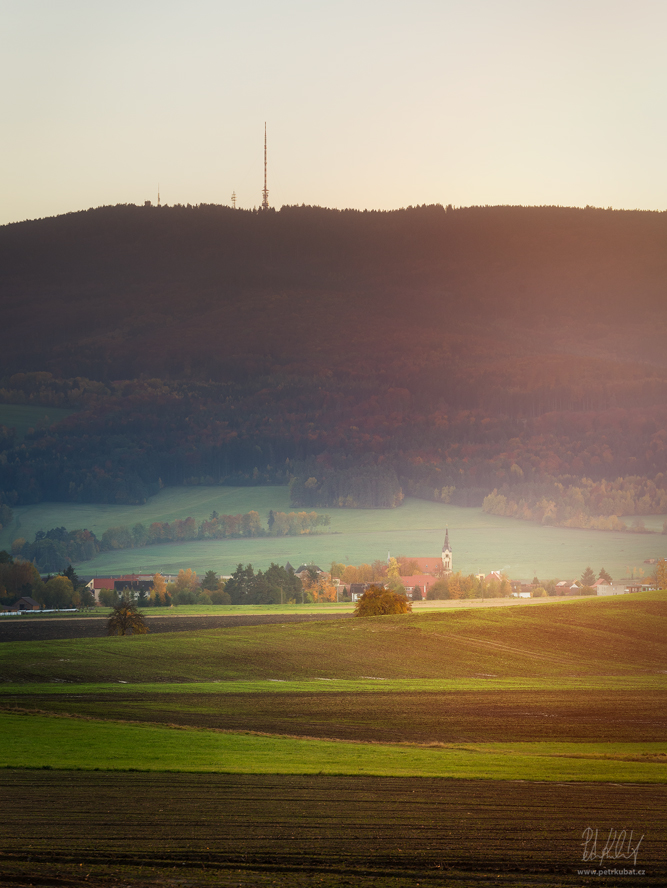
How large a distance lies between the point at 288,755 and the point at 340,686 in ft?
81.5

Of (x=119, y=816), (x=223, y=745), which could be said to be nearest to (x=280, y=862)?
(x=119, y=816)

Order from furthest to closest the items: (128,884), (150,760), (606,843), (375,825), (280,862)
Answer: (150,760) < (375,825) < (606,843) < (280,862) < (128,884)

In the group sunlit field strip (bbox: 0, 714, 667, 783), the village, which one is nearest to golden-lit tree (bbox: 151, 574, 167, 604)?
the village

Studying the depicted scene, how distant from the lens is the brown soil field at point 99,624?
8769 cm

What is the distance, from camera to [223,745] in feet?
105

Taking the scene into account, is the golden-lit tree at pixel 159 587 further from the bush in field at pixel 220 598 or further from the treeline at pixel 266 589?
the treeline at pixel 266 589

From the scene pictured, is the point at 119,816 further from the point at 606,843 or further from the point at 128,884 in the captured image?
the point at 606,843

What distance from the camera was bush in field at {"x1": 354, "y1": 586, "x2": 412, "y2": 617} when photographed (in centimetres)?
8938

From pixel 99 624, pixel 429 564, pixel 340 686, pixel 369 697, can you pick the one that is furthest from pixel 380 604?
pixel 429 564

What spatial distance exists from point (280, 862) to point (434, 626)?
2391 inches

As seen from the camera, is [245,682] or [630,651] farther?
[630,651]

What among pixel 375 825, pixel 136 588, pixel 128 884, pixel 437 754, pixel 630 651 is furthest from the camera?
pixel 136 588
